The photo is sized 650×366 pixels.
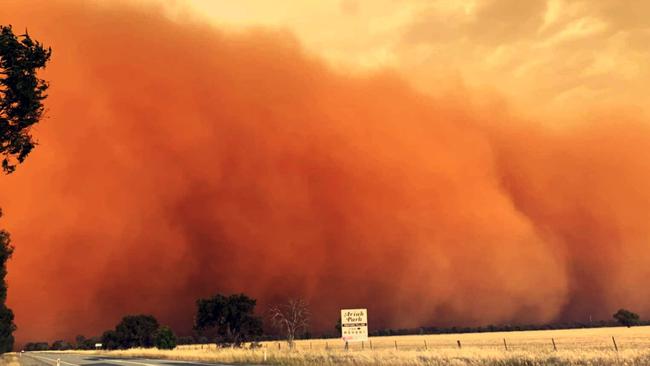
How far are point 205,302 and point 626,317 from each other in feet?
529

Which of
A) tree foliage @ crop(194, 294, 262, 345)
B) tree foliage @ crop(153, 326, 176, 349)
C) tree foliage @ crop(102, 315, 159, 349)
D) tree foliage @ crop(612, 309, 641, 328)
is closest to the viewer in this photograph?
tree foliage @ crop(194, 294, 262, 345)

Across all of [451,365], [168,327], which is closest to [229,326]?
[168,327]

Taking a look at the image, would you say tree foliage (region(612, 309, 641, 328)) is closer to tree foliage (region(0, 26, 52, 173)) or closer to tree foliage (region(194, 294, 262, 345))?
tree foliage (region(194, 294, 262, 345))

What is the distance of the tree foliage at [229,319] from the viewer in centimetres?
9262

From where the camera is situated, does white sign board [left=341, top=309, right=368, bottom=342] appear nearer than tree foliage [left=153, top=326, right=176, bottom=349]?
Yes

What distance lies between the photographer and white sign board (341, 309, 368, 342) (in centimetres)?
3675

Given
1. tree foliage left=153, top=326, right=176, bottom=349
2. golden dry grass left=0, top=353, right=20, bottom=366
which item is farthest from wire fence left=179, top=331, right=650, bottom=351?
golden dry grass left=0, top=353, right=20, bottom=366

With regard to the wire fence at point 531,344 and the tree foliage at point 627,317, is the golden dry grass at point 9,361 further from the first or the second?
the tree foliage at point 627,317

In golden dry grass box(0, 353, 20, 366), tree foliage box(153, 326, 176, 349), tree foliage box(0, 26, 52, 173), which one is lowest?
golden dry grass box(0, 353, 20, 366)

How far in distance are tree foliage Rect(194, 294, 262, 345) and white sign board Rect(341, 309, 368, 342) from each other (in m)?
60.5

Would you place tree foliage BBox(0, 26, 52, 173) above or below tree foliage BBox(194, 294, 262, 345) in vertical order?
above

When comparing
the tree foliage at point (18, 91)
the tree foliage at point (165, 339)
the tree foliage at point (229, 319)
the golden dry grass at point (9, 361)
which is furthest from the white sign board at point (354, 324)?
the tree foliage at point (165, 339)

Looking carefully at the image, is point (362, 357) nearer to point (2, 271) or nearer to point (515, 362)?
point (515, 362)

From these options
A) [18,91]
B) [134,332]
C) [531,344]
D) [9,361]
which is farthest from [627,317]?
[18,91]
